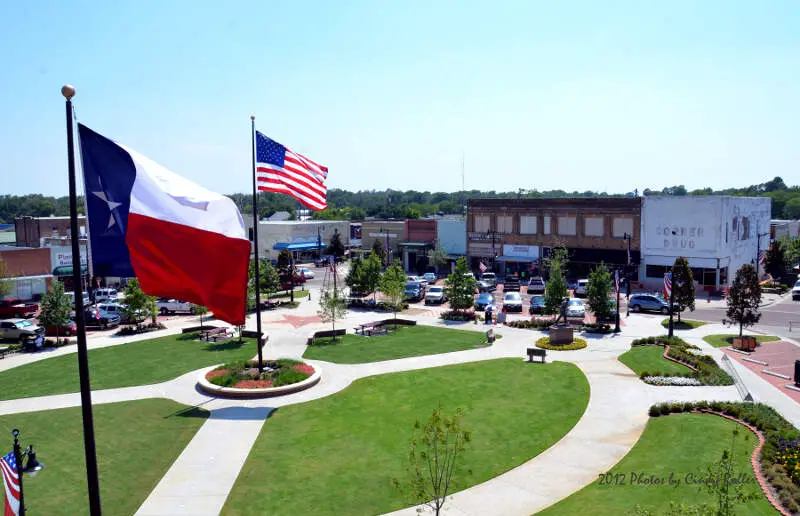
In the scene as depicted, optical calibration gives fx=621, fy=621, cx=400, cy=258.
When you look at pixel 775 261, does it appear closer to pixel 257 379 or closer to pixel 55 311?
pixel 257 379

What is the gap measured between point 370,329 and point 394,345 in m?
5.47

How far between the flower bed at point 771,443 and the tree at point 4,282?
172 ft

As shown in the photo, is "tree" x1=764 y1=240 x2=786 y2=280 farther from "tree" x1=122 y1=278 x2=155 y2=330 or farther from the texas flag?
the texas flag

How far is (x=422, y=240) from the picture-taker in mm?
81000

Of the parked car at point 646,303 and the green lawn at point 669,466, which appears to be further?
the parked car at point 646,303

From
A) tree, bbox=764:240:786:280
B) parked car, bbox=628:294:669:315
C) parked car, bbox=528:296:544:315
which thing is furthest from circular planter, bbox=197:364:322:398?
tree, bbox=764:240:786:280

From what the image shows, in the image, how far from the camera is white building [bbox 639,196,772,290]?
193 ft

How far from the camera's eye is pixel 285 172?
25.2 m

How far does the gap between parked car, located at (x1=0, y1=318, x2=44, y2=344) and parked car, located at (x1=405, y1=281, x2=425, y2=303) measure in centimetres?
2870

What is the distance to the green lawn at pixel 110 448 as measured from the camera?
1653cm

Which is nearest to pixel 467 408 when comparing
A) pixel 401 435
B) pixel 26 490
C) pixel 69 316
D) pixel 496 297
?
pixel 401 435

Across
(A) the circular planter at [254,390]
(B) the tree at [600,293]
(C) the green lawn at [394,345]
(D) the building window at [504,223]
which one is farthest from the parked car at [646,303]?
(A) the circular planter at [254,390]

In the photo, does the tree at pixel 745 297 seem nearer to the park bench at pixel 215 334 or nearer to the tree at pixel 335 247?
the park bench at pixel 215 334

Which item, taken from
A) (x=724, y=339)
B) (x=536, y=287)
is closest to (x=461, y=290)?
(x=536, y=287)
